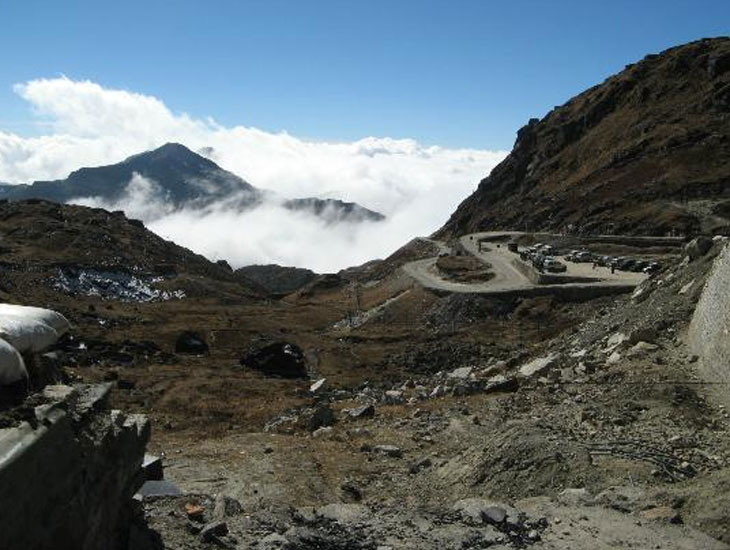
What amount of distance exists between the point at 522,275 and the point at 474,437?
4614 cm

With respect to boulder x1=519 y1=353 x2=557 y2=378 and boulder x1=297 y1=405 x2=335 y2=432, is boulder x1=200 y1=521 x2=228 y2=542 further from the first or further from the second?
boulder x1=519 y1=353 x2=557 y2=378

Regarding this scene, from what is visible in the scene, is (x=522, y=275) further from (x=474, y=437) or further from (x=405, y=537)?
(x=405, y=537)

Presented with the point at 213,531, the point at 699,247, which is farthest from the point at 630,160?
the point at 213,531

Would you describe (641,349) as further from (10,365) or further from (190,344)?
(190,344)

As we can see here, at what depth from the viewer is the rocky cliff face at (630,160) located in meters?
91.9

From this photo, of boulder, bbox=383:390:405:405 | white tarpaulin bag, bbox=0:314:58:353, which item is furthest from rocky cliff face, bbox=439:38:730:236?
white tarpaulin bag, bbox=0:314:58:353

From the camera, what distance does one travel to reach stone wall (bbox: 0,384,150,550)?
702 cm

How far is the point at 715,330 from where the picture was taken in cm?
2019

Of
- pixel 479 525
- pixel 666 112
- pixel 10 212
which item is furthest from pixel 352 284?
pixel 479 525

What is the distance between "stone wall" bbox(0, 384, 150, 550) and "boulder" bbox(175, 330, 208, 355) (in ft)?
135

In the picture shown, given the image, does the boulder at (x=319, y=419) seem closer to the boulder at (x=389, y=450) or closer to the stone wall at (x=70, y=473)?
the boulder at (x=389, y=450)

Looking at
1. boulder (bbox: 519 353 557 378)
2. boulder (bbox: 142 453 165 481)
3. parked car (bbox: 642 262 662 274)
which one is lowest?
boulder (bbox: 519 353 557 378)

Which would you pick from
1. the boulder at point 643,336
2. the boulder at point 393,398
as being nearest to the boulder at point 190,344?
the boulder at point 393,398

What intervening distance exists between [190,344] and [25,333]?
4307 cm
